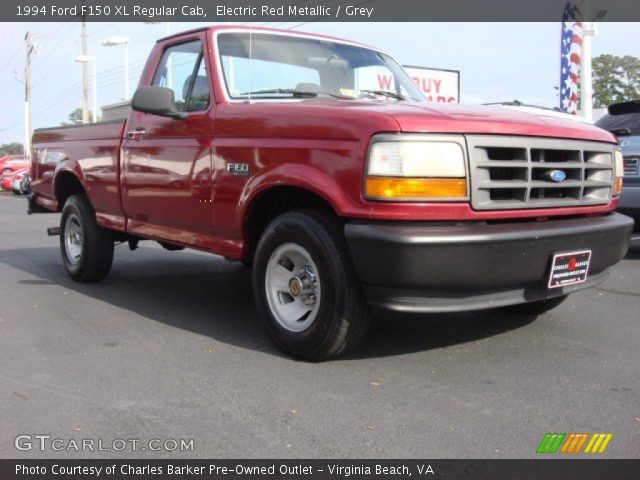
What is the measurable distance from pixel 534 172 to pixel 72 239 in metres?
4.58

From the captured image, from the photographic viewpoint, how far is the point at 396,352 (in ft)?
13.0

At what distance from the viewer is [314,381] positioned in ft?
11.4

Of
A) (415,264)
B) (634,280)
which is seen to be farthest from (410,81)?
(634,280)

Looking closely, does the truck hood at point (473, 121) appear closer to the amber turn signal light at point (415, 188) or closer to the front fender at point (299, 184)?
the amber turn signal light at point (415, 188)

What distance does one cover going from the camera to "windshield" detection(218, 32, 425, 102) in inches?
174

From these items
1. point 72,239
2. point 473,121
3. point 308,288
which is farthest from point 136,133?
point 473,121

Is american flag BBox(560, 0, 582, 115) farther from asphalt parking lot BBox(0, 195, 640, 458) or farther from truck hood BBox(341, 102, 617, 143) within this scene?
truck hood BBox(341, 102, 617, 143)

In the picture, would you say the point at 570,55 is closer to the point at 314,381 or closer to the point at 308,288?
the point at 308,288

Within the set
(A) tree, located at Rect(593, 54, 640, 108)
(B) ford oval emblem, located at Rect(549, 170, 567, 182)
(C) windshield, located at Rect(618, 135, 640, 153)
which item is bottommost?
(B) ford oval emblem, located at Rect(549, 170, 567, 182)

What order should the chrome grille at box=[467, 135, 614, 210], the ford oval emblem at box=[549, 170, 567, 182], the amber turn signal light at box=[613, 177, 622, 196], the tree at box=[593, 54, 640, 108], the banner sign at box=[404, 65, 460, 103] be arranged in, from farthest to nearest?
the tree at box=[593, 54, 640, 108], the banner sign at box=[404, 65, 460, 103], the amber turn signal light at box=[613, 177, 622, 196], the ford oval emblem at box=[549, 170, 567, 182], the chrome grille at box=[467, 135, 614, 210]

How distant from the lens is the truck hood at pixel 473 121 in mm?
3246

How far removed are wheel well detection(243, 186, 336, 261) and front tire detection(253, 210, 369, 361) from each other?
0.15 meters

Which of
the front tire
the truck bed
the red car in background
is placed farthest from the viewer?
the red car in background
